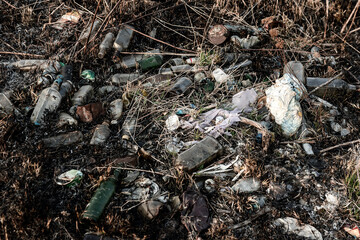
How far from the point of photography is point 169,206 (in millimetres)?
2311

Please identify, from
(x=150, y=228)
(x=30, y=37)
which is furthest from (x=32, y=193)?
(x=30, y=37)

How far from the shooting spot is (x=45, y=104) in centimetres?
279

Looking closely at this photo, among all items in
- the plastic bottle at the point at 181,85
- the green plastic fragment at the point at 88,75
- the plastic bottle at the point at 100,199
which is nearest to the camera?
the plastic bottle at the point at 100,199

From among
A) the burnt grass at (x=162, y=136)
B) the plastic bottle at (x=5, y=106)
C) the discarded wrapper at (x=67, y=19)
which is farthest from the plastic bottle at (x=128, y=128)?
the discarded wrapper at (x=67, y=19)

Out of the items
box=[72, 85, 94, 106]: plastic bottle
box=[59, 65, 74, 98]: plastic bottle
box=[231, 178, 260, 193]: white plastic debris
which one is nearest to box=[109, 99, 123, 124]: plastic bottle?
box=[72, 85, 94, 106]: plastic bottle

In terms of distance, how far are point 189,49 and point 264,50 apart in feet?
2.66

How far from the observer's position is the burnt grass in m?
2.20

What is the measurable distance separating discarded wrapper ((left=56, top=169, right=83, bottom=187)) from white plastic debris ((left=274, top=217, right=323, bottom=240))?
1436mm

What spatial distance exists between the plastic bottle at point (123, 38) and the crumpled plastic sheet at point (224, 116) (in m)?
1.21

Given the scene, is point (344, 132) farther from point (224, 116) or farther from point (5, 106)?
point (5, 106)

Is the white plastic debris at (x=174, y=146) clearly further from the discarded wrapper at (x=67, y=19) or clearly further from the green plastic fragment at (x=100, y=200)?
the discarded wrapper at (x=67, y=19)

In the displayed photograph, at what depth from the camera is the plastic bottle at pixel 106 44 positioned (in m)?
3.38

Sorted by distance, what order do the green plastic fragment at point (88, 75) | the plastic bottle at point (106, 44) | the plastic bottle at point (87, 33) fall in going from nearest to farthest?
the green plastic fragment at point (88, 75), the plastic bottle at point (106, 44), the plastic bottle at point (87, 33)

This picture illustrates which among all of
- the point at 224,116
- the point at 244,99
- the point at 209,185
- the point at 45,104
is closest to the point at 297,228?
the point at 209,185
